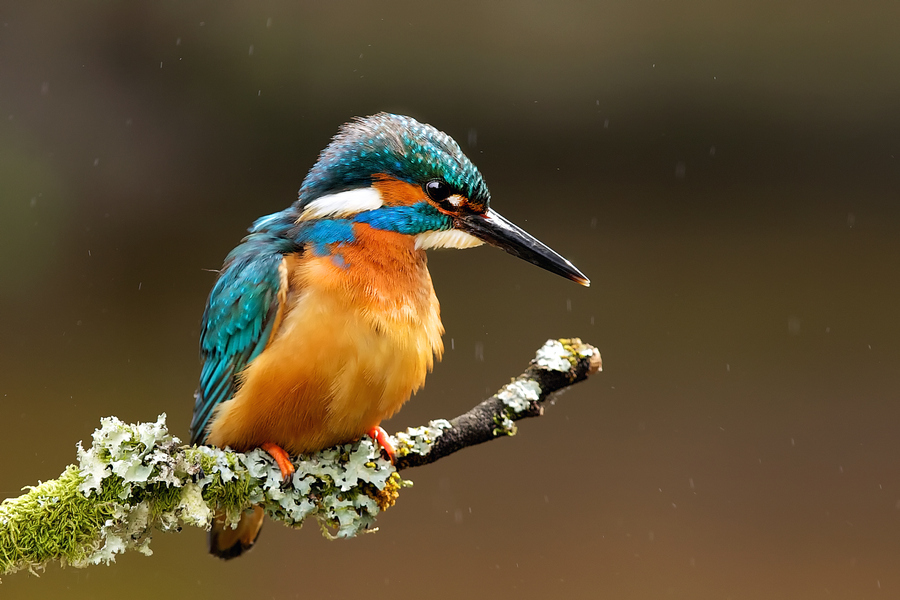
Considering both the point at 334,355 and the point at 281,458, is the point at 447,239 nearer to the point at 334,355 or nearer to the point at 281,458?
the point at 334,355

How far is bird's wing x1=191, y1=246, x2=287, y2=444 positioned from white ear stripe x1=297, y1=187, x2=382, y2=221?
9 centimetres

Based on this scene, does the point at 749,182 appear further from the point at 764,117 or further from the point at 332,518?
the point at 332,518

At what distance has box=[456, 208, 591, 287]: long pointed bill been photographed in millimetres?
1187

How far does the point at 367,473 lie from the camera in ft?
3.72

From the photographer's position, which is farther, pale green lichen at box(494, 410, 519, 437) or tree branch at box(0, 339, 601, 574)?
pale green lichen at box(494, 410, 519, 437)

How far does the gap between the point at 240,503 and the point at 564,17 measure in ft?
5.15

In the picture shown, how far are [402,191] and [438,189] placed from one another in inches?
2.0

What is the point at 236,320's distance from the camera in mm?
1175

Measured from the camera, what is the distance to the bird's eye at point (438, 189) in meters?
1.16

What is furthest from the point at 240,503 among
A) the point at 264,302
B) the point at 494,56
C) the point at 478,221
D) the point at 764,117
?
the point at 764,117

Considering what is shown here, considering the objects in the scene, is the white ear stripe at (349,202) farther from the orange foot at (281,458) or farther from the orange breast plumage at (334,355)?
the orange foot at (281,458)

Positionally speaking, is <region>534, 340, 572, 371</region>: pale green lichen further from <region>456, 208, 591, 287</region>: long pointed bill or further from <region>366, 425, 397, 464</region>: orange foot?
<region>366, 425, 397, 464</region>: orange foot

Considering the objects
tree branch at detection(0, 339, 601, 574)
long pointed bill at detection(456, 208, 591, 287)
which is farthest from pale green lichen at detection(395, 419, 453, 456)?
long pointed bill at detection(456, 208, 591, 287)

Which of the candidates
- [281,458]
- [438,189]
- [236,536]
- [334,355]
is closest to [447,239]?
[438,189]
